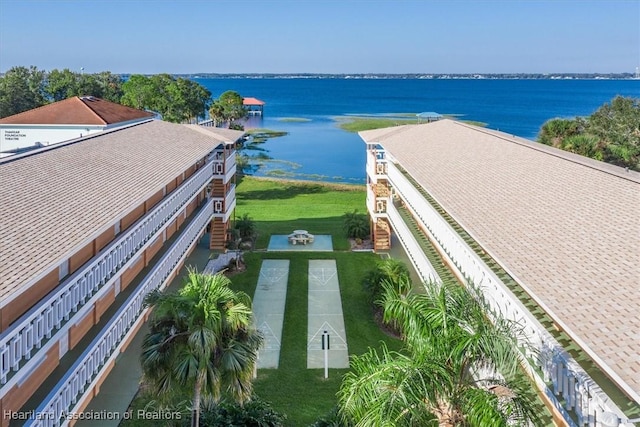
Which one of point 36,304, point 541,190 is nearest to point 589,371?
point 541,190

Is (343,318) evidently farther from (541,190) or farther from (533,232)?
(533,232)

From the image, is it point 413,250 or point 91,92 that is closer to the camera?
point 413,250

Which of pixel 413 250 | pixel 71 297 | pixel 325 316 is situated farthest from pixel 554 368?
pixel 325 316

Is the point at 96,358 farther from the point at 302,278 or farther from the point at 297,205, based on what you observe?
the point at 297,205

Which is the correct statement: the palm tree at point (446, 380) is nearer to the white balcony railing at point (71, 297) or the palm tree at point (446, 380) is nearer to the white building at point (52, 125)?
the white balcony railing at point (71, 297)

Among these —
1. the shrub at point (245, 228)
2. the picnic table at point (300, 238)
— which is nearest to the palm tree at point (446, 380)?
the picnic table at point (300, 238)

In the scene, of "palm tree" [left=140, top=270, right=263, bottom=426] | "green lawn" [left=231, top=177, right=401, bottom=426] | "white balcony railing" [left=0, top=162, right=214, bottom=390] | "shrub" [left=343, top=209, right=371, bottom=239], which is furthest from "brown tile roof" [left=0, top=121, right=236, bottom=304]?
"shrub" [left=343, top=209, right=371, bottom=239]

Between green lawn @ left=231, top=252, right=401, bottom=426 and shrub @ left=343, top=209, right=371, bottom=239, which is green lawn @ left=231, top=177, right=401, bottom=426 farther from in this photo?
shrub @ left=343, top=209, right=371, bottom=239
